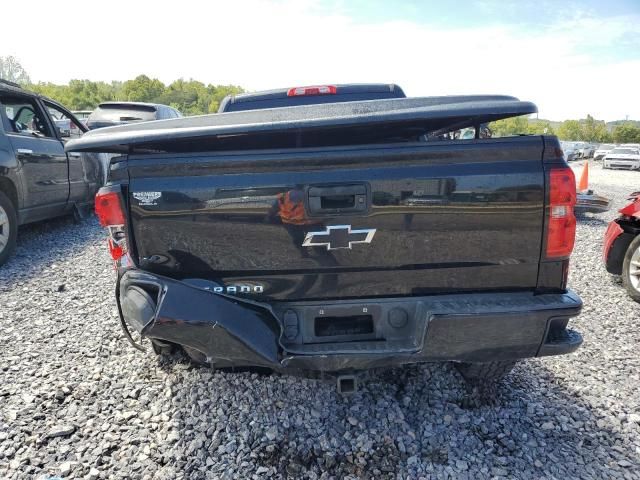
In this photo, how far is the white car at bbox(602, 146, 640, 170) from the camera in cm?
2761

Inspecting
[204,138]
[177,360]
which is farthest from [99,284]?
[204,138]

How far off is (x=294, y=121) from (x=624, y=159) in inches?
1296

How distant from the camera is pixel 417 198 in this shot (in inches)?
82.6

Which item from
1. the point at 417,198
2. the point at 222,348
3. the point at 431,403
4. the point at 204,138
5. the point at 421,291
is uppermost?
the point at 204,138

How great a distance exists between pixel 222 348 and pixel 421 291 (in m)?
1.02

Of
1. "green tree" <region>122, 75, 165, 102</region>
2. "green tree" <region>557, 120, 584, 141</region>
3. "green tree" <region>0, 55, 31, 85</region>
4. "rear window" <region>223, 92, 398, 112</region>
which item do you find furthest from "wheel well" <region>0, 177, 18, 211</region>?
"green tree" <region>0, 55, 31, 85</region>

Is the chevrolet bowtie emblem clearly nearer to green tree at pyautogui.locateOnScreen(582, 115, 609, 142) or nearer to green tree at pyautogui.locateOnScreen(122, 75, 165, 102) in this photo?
green tree at pyautogui.locateOnScreen(122, 75, 165, 102)

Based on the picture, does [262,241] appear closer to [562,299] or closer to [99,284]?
[562,299]

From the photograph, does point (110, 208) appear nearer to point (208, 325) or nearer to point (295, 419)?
point (208, 325)

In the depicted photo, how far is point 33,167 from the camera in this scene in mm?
5527

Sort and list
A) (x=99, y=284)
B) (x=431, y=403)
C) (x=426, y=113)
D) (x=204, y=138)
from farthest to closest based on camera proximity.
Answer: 1. (x=99, y=284)
2. (x=431, y=403)
3. (x=204, y=138)
4. (x=426, y=113)

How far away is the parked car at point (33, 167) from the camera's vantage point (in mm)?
5141

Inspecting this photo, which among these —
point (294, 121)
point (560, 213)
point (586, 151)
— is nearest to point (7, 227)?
point (294, 121)

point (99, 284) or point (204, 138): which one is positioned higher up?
point (204, 138)
